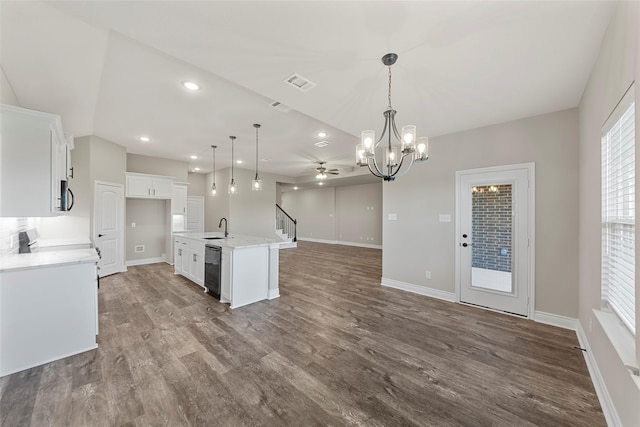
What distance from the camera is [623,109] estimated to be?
1657 mm

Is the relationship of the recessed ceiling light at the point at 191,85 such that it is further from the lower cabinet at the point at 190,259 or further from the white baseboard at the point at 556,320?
the white baseboard at the point at 556,320

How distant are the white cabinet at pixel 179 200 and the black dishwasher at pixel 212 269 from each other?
313 centimetres

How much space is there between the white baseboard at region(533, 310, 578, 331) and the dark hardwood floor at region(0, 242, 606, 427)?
120mm

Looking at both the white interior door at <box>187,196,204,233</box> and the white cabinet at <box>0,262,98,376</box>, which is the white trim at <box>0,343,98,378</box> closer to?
the white cabinet at <box>0,262,98,376</box>

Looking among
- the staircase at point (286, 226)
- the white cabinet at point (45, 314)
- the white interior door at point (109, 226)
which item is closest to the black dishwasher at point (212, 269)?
the white cabinet at point (45, 314)

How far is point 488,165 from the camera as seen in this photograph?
12.2 feet

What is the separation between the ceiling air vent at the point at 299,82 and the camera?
97.8 inches

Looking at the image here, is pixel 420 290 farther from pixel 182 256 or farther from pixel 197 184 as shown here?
pixel 197 184

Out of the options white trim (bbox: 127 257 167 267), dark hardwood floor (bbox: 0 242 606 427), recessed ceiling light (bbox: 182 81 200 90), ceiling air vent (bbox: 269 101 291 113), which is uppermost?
ceiling air vent (bbox: 269 101 291 113)

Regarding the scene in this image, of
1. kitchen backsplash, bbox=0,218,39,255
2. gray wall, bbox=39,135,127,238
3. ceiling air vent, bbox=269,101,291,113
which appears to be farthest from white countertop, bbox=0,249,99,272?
ceiling air vent, bbox=269,101,291,113

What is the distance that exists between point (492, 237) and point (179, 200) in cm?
732

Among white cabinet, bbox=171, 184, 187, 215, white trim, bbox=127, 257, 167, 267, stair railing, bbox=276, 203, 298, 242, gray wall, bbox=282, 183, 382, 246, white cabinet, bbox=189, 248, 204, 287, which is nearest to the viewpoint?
white cabinet, bbox=189, 248, 204, 287

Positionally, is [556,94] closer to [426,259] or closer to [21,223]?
[426,259]

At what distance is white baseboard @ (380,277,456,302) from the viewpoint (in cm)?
408
